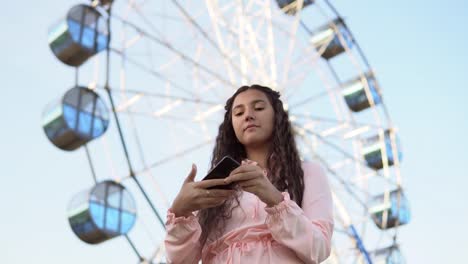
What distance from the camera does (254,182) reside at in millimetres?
1852

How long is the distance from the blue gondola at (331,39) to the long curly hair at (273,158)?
1146cm

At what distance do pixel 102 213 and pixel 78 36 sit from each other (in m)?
2.48

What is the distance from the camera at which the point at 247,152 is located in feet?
7.47

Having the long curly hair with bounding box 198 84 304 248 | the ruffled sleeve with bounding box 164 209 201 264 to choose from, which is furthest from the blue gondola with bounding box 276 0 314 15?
the ruffled sleeve with bounding box 164 209 201 264

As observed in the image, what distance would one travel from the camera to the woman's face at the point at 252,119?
2.18 metres

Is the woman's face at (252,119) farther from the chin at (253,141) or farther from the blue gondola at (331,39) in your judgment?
the blue gondola at (331,39)

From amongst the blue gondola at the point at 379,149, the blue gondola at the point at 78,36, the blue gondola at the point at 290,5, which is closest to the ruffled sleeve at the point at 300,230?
the blue gondola at the point at 78,36

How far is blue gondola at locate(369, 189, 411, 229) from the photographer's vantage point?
1350 cm

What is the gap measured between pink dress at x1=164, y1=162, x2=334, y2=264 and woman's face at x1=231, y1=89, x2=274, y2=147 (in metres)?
0.18

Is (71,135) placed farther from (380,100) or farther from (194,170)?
(194,170)

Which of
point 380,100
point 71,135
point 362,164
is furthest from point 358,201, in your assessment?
point 71,135

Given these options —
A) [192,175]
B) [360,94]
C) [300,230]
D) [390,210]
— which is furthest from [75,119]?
[300,230]

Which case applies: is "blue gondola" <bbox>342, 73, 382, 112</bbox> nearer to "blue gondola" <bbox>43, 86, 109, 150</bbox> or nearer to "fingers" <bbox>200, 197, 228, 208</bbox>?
"blue gondola" <bbox>43, 86, 109, 150</bbox>

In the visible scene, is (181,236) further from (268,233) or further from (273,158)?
(273,158)
